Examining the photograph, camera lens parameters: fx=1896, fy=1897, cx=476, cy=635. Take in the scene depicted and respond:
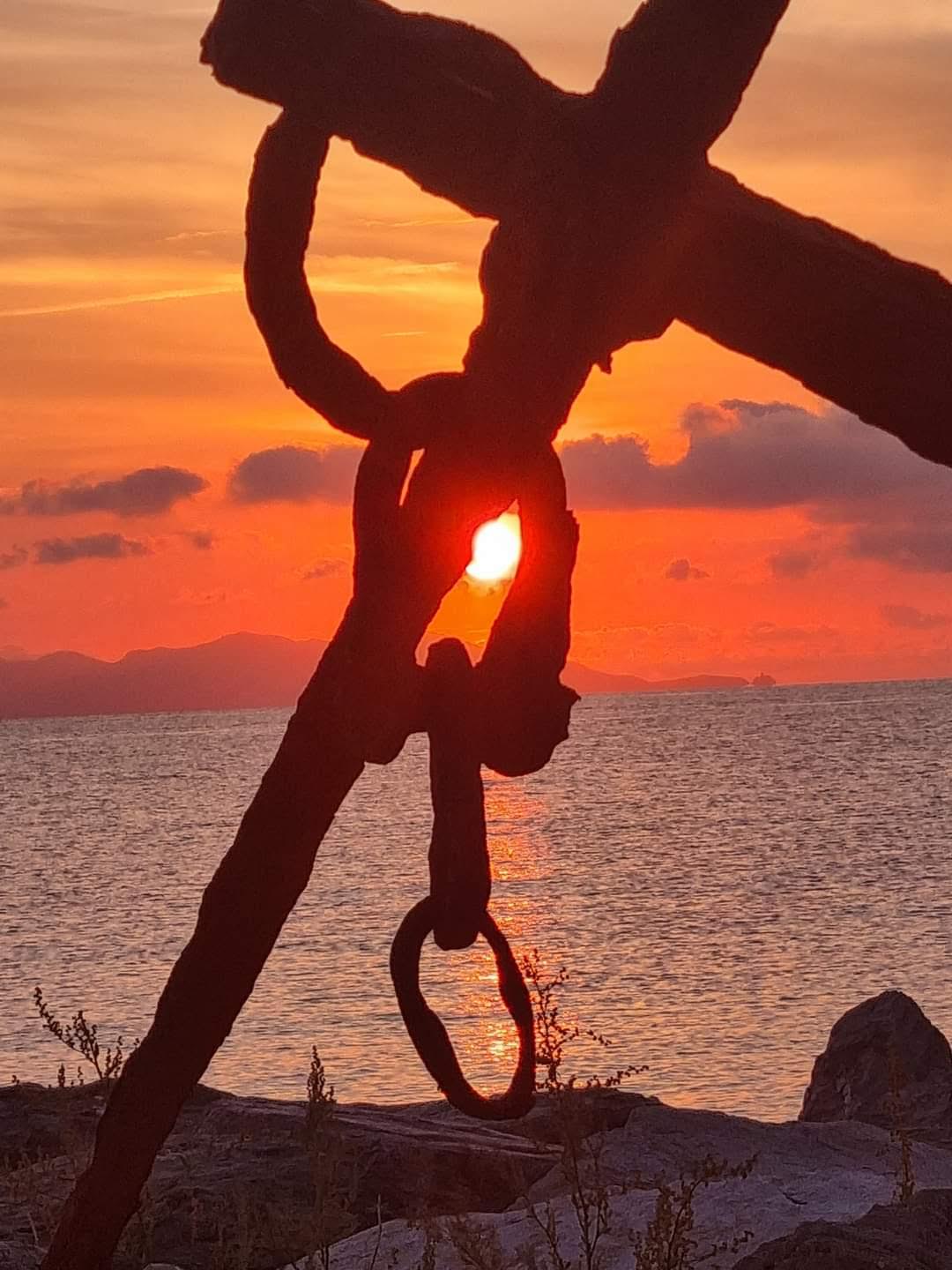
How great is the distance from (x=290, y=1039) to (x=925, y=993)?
9500 mm

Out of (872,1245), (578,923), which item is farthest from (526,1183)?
(578,923)

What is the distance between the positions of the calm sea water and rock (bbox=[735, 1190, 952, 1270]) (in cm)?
1372

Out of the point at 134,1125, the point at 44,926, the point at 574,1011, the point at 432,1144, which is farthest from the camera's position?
the point at 44,926

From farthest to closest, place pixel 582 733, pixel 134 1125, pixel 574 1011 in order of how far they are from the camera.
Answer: pixel 582 733 < pixel 574 1011 < pixel 134 1125

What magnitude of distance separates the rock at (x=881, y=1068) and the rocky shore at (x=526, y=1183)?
19mm

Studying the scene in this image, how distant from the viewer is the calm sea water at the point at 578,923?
2188cm

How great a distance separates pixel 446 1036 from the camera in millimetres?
2672

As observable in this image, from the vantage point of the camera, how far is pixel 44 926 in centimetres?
4062

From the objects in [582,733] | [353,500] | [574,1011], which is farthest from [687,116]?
[582,733]

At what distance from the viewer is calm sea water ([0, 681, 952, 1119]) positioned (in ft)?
71.8

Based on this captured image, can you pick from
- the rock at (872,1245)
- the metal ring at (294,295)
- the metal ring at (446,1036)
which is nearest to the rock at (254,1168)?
the rock at (872,1245)

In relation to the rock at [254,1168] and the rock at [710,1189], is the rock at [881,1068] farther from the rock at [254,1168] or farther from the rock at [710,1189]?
the rock at [254,1168]

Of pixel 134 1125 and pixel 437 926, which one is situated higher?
pixel 437 926

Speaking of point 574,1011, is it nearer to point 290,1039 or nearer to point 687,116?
point 290,1039
